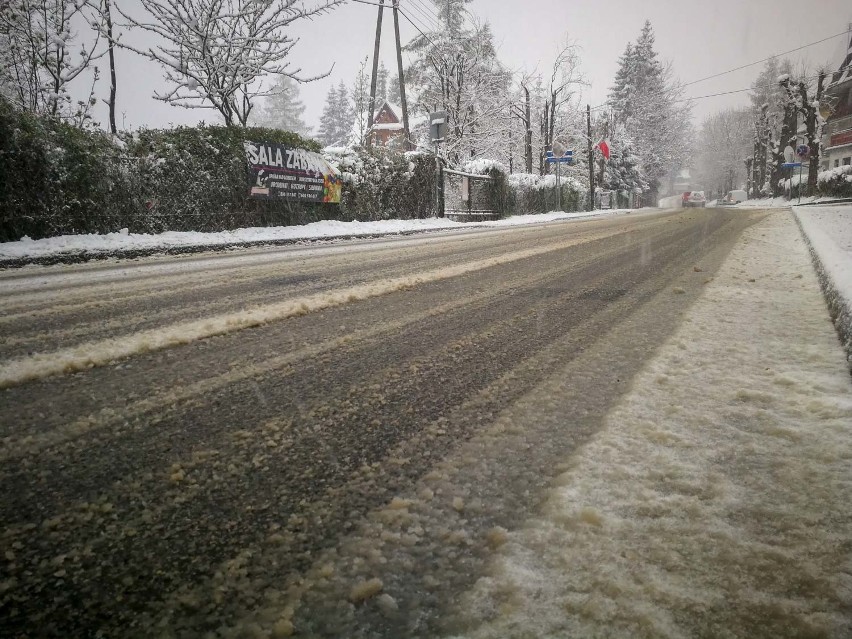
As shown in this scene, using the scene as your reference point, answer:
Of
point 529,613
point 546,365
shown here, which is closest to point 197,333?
point 546,365

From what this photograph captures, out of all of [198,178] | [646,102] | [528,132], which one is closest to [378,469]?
[198,178]

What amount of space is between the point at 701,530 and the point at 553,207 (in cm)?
3135

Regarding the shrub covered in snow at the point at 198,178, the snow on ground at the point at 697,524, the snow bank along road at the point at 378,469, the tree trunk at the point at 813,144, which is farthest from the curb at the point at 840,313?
the tree trunk at the point at 813,144

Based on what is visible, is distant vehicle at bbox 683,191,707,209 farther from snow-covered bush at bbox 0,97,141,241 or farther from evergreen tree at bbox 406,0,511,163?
snow-covered bush at bbox 0,97,141,241

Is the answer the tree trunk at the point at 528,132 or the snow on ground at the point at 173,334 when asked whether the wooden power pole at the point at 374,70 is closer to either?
the tree trunk at the point at 528,132

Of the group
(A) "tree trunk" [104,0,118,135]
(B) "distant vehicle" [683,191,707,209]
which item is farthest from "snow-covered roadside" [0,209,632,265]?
(B) "distant vehicle" [683,191,707,209]

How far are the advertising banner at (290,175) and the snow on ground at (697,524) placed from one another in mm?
11559

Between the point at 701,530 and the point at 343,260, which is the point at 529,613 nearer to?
the point at 701,530

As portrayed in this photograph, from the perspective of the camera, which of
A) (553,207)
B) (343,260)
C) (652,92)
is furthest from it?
(652,92)

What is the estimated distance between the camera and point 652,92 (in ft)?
173

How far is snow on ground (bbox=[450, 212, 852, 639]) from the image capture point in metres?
0.78

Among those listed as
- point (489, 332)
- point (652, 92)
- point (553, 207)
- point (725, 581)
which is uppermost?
point (652, 92)

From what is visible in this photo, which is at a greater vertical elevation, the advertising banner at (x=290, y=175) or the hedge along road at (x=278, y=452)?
the advertising banner at (x=290, y=175)

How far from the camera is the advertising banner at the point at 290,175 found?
11568 millimetres
